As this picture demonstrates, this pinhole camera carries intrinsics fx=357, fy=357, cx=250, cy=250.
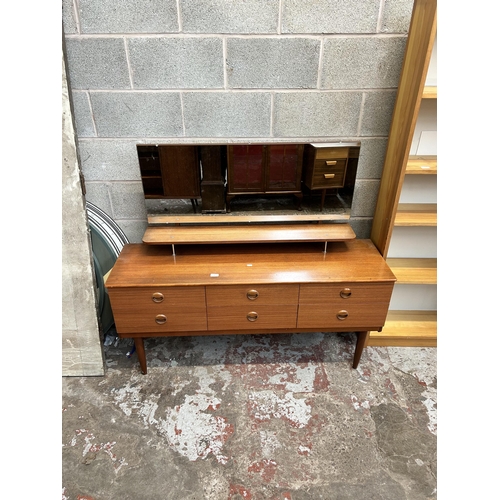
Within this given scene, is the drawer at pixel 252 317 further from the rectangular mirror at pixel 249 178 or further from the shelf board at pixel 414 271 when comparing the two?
the shelf board at pixel 414 271

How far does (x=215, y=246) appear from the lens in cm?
186

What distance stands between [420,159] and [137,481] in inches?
76.3

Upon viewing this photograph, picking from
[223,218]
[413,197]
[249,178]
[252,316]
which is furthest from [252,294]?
[413,197]

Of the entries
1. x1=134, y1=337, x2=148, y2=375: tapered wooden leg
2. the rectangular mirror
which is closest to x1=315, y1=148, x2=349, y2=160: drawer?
the rectangular mirror

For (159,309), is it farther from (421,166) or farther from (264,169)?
(421,166)

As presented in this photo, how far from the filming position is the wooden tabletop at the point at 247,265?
1.62 meters

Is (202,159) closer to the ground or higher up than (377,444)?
higher up

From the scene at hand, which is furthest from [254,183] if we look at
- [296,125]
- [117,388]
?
[117,388]

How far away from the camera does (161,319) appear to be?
168 centimetres

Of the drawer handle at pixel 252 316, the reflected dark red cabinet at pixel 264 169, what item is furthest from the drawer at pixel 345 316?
the reflected dark red cabinet at pixel 264 169

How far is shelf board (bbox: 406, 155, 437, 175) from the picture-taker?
1665 mm

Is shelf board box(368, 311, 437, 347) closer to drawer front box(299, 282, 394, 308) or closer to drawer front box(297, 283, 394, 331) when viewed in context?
drawer front box(297, 283, 394, 331)

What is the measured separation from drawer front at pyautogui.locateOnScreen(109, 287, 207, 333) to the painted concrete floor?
354 mm

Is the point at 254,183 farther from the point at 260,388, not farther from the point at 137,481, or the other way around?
the point at 137,481
